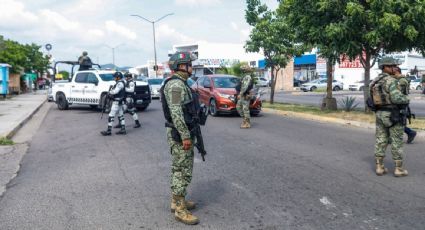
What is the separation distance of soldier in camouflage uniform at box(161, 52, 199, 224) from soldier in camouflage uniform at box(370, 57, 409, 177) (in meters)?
3.18

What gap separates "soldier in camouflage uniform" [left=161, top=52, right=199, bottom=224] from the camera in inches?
179

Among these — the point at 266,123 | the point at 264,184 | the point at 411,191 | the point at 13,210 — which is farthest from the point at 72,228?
the point at 266,123

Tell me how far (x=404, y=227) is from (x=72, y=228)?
3372mm

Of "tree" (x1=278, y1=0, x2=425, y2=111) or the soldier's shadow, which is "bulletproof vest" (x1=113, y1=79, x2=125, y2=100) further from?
"tree" (x1=278, y1=0, x2=425, y2=111)

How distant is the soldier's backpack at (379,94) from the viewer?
644 cm

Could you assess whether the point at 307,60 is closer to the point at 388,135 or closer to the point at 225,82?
the point at 225,82

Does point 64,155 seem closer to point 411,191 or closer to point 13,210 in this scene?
point 13,210

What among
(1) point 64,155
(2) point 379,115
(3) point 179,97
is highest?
(3) point 179,97

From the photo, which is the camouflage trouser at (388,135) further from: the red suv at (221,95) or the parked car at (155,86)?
the parked car at (155,86)

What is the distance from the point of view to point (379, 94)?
6520 millimetres

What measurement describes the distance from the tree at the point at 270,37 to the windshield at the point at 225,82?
14.7ft

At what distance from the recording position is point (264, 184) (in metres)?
6.14

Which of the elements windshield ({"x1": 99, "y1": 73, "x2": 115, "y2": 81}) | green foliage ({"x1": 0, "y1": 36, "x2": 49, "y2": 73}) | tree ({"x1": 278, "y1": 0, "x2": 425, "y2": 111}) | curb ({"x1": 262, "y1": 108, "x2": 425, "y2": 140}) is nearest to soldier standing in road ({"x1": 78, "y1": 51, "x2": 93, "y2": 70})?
windshield ({"x1": 99, "y1": 73, "x2": 115, "y2": 81})

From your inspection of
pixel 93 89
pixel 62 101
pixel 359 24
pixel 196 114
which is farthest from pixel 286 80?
pixel 196 114
